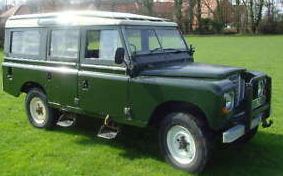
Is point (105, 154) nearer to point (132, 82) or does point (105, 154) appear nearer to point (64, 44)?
point (132, 82)

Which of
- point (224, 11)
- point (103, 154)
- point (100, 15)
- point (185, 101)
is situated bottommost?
point (103, 154)

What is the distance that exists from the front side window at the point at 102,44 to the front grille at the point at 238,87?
182 centimetres

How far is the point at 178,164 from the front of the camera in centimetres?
671

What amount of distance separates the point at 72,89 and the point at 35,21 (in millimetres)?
1668

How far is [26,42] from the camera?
29.3 feet

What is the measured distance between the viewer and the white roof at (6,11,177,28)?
7430mm

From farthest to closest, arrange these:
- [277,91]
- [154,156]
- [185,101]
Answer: [277,91] < [154,156] < [185,101]

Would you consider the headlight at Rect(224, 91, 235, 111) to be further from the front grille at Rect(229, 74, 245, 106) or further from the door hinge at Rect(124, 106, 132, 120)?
the door hinge at Rect(124, 106, 132, 120)

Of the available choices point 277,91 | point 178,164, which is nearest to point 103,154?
point 178,164

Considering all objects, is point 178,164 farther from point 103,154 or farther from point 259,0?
point 259,0

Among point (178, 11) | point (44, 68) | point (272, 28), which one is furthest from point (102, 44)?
point (178, 11)

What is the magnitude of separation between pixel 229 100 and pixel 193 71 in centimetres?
68

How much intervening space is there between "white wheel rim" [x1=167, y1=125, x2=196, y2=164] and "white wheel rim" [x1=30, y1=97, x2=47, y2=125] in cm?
314

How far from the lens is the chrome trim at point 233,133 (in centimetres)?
625
